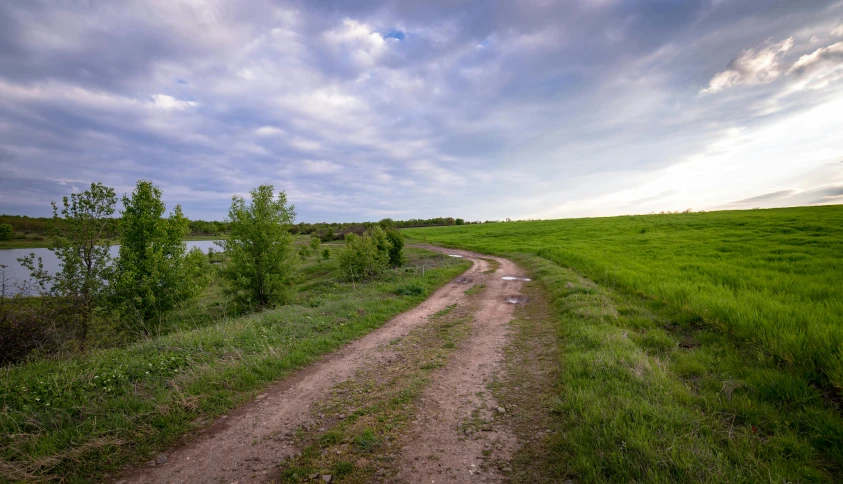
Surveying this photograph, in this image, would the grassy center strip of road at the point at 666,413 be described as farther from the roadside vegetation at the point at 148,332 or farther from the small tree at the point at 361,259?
the small tree at the point at 361,259

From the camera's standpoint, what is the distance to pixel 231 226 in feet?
52.2

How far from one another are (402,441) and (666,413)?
3620mm

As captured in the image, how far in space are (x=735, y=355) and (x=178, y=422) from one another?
32.7ft

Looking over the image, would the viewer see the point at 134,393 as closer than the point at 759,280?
Yes

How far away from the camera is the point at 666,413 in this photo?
439cm

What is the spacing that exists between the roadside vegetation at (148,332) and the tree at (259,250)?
6cm

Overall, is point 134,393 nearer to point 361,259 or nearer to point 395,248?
point 361,259

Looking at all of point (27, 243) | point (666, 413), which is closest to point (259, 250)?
point (666, 413)

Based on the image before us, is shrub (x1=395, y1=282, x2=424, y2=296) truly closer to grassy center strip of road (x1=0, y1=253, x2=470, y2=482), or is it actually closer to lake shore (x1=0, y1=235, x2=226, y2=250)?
grassy center strip of road (x1=0, y1=253, x2=470, y2=482)

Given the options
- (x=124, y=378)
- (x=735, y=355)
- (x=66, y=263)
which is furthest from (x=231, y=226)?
(x=735, y=355)

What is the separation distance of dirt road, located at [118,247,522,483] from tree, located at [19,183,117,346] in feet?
34.9

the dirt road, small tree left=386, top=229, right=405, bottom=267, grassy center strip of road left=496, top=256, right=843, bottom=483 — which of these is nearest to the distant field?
grassy center strip of road left=496, top=256, right=843, bottom=483

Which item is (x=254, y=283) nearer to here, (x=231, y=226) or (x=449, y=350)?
(x=231, y=226)

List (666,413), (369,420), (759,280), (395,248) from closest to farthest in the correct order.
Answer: (666,413)
(369,420)
(759,280)
(395,248)
